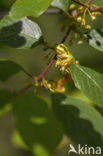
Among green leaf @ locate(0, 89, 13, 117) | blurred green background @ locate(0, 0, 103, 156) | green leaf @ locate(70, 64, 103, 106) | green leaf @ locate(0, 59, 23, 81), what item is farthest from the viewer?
blurred green background @ locate(0, 0, 103, 156)

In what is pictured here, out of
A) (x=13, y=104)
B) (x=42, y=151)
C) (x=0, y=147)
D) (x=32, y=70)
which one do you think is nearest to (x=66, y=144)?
(x=32, y=70)

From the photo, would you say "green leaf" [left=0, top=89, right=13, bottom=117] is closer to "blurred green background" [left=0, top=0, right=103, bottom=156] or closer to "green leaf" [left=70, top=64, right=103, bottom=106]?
"green leaf" [left=70, top=64, right=103, bottom=106]

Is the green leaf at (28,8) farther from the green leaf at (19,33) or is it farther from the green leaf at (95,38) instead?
the green leaf at (95,38)

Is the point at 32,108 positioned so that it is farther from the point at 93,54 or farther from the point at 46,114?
the point at 93,54

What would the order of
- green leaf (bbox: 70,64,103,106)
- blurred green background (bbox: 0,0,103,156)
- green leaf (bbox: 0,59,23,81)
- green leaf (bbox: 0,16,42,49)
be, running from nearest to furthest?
1. green leaf (bbox: 70,64,103,106)
2. green leaf (bbox: 0,16,42,49)
3. green leaf (bbox: 0,59,23,81)
4. blurred green background (bbox: 0,0,103,156)

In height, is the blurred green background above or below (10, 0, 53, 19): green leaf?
below

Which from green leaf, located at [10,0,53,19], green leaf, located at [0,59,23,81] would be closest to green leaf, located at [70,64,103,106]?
green leaf, located at [10,0,53,19]

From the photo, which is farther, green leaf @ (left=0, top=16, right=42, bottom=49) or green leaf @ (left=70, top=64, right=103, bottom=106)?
green leaf @ (left=0, top=16, right=42, bottom=49)

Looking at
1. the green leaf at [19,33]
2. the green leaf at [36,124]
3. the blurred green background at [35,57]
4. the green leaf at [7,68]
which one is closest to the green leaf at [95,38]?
the green leaf at [19,33]

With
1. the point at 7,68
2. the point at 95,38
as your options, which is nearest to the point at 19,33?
the point at 7,68
